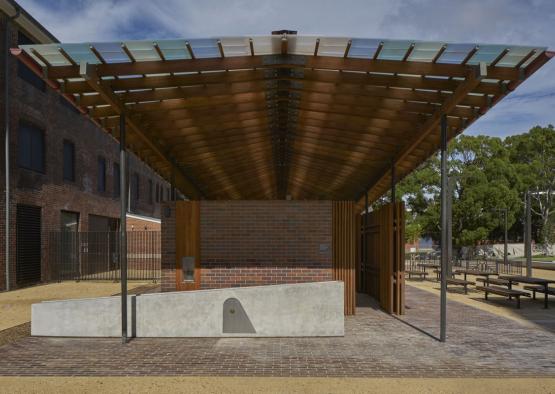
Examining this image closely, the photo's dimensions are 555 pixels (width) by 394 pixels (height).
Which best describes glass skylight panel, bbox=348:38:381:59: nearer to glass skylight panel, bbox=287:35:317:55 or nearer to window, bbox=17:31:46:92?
glass skylight panel, bbox=287:35:317:55

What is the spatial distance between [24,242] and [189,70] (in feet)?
47.5

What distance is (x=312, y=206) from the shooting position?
35.9ft

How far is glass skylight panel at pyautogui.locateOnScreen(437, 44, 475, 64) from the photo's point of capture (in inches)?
254

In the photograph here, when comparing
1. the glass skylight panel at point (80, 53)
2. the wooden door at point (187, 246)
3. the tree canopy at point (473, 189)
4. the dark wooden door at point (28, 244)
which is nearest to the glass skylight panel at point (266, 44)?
the glass skylight panel at point (80, 53)

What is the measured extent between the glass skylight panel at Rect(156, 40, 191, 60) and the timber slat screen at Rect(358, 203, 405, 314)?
5765mm

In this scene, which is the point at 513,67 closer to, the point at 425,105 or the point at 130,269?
the point at 425,105

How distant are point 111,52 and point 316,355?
5.20 m

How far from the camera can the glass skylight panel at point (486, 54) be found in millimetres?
6375

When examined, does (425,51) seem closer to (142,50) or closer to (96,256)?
(142,50)

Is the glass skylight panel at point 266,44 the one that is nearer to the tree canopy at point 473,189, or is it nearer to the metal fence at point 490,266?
the metal fence at point 490,266

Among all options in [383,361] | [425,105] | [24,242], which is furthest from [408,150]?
[24,242]

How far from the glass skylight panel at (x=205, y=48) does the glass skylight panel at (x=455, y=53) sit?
3.12 m

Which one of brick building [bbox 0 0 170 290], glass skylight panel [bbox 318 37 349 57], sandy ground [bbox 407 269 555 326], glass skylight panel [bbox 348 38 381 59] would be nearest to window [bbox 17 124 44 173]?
brick building [bbox 0 0 170 290]

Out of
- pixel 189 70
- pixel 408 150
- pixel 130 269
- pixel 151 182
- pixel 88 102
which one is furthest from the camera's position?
pixel 151 182
